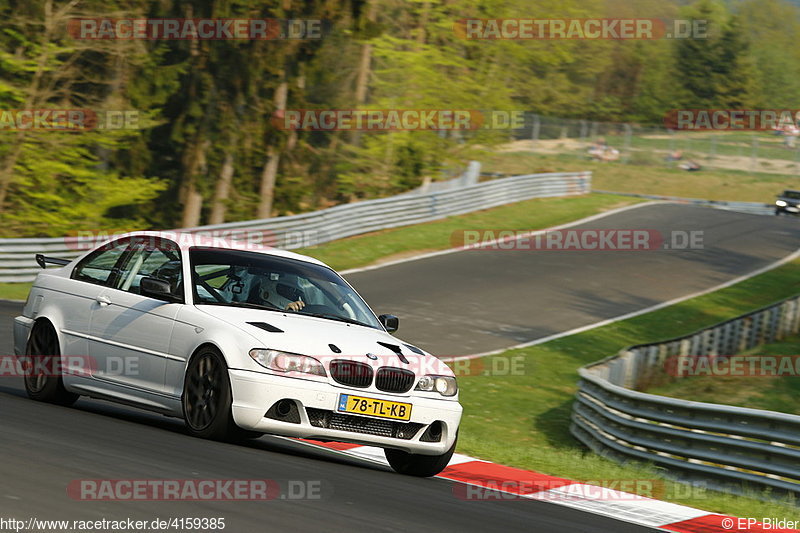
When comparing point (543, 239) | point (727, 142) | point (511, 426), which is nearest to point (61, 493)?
point (511, 426)

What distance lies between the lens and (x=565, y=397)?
17.5m

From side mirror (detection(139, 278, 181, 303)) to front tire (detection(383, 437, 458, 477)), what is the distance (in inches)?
80.8

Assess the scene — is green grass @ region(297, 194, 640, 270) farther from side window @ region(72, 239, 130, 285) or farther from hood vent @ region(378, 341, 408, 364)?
hood vent @ region(378, 341, 408, 364)

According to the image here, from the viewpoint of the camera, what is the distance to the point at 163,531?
498 cm

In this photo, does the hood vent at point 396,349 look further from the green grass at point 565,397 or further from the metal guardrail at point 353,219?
the metal guardrail at point 353,219

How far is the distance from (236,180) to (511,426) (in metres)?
30.4

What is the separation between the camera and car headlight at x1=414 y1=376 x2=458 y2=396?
7874mm

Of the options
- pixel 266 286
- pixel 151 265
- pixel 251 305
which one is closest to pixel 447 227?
pixel 151 265

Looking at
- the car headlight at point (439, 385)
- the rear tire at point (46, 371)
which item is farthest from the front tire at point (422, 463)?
the rear tire at point (46, 371)

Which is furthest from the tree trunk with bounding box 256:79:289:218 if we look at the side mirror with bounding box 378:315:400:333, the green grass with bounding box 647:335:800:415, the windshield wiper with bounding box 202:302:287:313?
the windshield wiper with bounding box 202:302:287:313

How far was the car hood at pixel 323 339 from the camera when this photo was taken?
7484 mm

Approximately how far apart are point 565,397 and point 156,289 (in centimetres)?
1062

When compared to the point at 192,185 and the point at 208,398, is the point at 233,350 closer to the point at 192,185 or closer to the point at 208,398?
the point at 208,398

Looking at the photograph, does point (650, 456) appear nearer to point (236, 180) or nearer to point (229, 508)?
point (229, 508)
